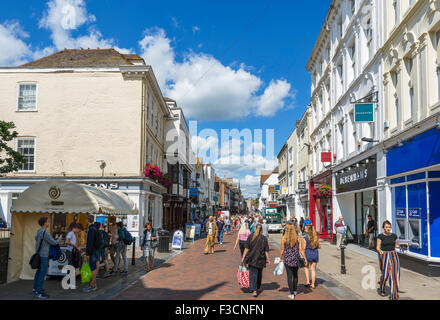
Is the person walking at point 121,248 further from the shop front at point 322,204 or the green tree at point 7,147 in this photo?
the shop front at point 322,204

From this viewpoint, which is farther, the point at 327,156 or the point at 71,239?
the point at 327,156

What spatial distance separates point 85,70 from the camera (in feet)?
76.6

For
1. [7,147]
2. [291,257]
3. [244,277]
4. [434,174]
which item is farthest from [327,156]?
[7,147]

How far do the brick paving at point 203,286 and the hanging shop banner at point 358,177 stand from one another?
20.4ft

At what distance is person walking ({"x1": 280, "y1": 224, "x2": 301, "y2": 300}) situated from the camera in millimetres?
8797

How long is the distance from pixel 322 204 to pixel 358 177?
11.1 m

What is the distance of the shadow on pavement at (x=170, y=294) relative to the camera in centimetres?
872

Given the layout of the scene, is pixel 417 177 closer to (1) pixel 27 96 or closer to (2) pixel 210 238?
(2) pixel 210 238

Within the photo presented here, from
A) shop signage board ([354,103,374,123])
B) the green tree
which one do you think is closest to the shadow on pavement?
the green tree

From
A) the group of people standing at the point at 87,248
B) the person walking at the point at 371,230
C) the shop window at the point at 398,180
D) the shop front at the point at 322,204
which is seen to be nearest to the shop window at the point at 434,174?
the shop window at the point at 398,180

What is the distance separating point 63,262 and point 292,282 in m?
6.26

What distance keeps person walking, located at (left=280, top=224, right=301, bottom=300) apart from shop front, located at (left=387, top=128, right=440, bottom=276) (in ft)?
10.7

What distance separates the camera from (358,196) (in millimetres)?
21891

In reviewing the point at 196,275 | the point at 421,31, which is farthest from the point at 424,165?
the point at 196,275
